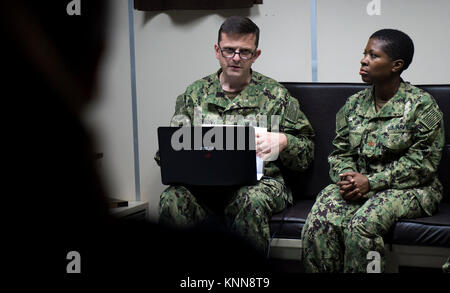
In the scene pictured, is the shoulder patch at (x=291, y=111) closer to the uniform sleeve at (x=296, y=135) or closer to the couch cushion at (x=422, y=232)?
the uniform sleeve at (x=296, y=135)

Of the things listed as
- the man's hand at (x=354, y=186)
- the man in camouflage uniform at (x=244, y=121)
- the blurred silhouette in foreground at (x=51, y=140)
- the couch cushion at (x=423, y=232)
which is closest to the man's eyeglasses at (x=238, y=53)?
the man in camouflage uniform at (x=244, y=121)

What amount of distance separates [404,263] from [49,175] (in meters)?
1.75

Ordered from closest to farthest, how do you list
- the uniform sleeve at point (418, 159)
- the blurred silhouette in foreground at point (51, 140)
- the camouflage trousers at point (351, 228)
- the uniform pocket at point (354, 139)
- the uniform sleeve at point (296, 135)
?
the blurred silhouette in foreground at point (51, 140) → the camouflage trousers at point (351, 228) → the uniform sleeve at point (418, 159) → the uniform pocket at point (354, 139) → the uniform sleeve at point (296, 135)

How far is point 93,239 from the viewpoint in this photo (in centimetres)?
30

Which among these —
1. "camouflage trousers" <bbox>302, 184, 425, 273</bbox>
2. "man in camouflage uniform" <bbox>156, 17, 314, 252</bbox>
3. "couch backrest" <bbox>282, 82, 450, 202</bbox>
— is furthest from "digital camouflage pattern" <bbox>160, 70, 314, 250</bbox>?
"camouflage trousers" <bbox>302, 184, 425, 273</bbox>

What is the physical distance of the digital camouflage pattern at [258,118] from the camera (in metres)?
1.94

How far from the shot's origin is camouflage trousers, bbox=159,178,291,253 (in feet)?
6.09

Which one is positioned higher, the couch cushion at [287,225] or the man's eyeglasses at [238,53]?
the man's eyeglasses at [238,53]

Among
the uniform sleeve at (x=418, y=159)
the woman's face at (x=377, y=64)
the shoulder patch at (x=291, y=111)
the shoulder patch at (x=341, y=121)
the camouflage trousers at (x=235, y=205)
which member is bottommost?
the camouflage trousers at (x=235, y=205)

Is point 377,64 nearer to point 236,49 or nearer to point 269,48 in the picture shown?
point 236,49

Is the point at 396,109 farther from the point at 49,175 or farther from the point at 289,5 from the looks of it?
the point at 49,175

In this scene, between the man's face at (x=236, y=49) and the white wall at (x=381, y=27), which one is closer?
the man's face at (x=236, y=49)

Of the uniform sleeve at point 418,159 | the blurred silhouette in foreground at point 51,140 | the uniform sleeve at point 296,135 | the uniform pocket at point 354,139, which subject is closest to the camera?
the blurred silhouette in foreground at point 51,140
